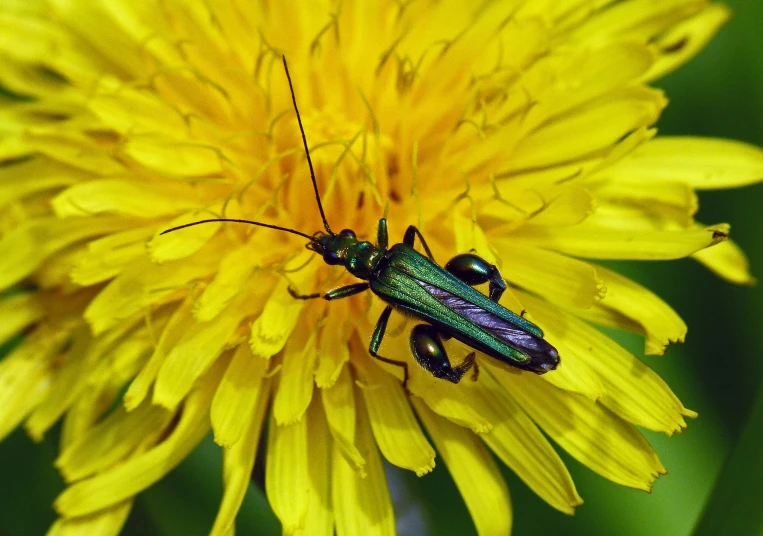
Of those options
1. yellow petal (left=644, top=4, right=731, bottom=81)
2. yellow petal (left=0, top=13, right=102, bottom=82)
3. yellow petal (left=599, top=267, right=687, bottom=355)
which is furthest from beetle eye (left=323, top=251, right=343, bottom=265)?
yellow petal (left=644, top=4, right=731, bottom=81)

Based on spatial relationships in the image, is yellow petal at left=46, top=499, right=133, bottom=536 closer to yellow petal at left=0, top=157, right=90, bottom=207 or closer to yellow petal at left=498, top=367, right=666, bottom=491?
yellow petal at left=0, top=157, right=90, bottom=207

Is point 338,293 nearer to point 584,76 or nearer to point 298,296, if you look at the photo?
point 298,296

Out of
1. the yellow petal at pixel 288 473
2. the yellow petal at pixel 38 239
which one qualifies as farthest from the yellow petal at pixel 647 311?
the yellow petal at pixel 38 239

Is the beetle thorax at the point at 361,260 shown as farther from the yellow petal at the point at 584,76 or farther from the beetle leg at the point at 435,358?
the yellow petal at the point at 584,76

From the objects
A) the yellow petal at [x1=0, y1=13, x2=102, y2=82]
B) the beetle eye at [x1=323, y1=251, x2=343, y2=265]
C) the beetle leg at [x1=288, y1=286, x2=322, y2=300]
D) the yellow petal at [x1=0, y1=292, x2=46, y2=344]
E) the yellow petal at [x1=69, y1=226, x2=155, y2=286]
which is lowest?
the yellow petal at [x1=0, y1=292, x2=46, y2=344]

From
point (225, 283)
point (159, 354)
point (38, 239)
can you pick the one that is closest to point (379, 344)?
point (225, 283)

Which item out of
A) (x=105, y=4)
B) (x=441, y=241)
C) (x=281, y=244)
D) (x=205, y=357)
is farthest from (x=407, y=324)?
(x=105, y=4)
